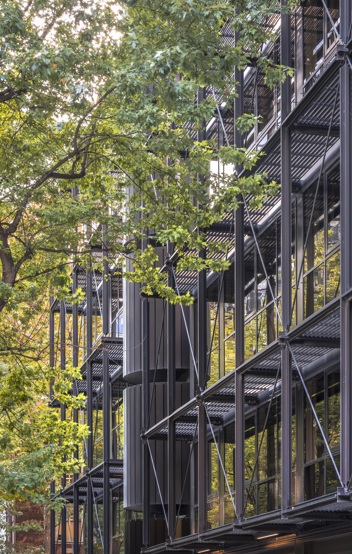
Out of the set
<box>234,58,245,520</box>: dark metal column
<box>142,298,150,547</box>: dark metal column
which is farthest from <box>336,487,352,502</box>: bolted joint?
<box>142,298,150,547</box>: dark metal column

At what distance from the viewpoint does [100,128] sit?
63.2 ft

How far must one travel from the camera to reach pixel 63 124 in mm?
18797

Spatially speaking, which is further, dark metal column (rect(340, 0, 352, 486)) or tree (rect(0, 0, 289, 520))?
tree (rect(0, 0, 289, 520))

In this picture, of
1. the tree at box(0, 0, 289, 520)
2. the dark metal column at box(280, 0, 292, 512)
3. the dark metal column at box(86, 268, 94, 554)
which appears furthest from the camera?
the dark metal column at box(86, 268, 94, 554)

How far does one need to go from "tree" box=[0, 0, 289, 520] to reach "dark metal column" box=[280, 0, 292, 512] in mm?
503

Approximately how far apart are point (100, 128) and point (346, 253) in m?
5.48

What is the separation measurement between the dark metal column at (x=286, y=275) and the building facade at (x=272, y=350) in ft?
0.08

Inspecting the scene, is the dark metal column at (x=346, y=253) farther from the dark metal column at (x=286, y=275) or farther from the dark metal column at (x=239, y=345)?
the dark metal column at (x=239, y=345)

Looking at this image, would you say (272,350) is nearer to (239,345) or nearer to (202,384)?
(239,345)

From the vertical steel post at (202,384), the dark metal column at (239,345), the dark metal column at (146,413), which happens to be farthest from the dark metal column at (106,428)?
the dark metal column at (239,345)

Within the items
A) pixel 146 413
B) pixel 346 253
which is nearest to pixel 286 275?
pixel 346 253

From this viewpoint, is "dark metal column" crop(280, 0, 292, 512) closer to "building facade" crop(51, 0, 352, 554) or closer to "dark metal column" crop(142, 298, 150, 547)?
"building facade" crop(51, 0, 352, 554)

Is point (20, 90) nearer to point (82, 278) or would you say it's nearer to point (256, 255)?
point (256, 255)

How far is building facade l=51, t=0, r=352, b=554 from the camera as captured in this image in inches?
684
